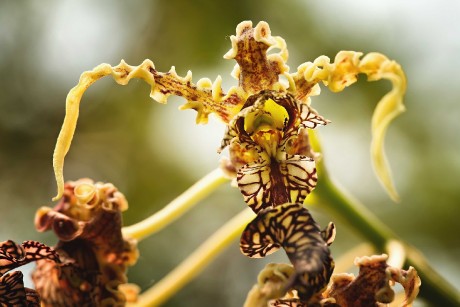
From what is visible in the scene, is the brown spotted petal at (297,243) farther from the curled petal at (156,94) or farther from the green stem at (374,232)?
the green stem at (374,232)

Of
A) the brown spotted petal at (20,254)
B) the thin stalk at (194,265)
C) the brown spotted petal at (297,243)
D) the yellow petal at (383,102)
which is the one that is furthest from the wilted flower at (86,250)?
the yellow petal at (383,102)

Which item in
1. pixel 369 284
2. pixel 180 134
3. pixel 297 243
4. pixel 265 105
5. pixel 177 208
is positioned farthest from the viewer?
pixel 180 134

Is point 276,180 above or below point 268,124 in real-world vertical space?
below

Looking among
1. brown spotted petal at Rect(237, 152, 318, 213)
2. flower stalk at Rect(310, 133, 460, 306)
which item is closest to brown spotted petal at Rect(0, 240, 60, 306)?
brown spotted petal at Rect(237, 152, 318, 213)

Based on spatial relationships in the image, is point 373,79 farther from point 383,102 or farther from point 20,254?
point 20,254

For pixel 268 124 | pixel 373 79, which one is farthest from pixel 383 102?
pixel 268 124

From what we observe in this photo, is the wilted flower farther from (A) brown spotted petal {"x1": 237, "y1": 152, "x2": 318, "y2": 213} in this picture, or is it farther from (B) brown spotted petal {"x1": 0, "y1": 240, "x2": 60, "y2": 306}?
(A) brown spotted petal {"x1": 237, "y1": 152, "x2": 318, "y2": 213}
